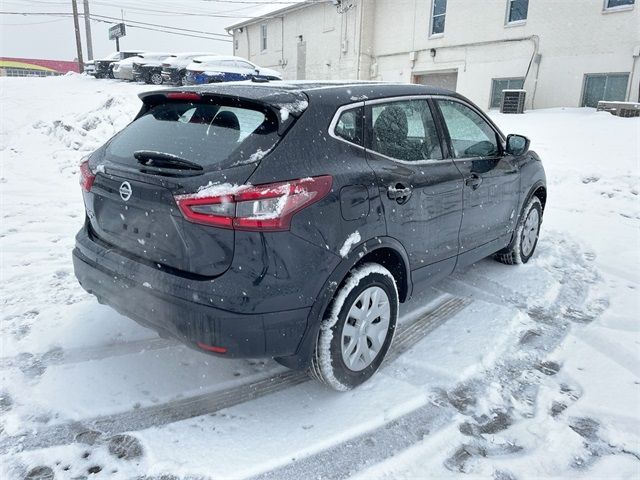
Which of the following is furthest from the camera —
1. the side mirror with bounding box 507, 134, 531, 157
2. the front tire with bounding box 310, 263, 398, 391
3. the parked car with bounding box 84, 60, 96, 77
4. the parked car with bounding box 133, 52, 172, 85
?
the parked car with bounding box 84, 60, 96, 77

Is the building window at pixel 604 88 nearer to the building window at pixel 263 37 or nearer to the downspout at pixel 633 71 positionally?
the downspout at pixel 633 71

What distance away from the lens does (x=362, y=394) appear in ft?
9.15

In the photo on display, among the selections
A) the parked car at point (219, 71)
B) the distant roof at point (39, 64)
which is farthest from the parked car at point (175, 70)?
the distant roof at point (39, 64)

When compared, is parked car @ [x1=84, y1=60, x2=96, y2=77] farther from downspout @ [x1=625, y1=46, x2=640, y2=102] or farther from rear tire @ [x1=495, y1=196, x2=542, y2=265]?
rear tire @ [x1=495, y1=196, x2=542, y2=265]

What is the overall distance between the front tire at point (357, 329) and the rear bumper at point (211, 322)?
0.73ft

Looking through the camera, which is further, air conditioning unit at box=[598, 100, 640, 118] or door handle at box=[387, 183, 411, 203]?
air conditioning unit at box=[598, 100, 640, 118]

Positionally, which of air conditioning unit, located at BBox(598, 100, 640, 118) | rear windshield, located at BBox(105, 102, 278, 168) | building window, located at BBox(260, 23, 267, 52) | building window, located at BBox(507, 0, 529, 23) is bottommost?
rear windshield, located at BBox(105, 102, 278, 168)

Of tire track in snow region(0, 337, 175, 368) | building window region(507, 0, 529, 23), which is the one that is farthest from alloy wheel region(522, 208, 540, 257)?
building window region(507, 0, 529, 23)

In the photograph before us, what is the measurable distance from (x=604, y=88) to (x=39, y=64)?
63.9 m

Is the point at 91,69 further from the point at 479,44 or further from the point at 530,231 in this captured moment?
the point at 530,231

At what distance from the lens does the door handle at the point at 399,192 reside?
279cm

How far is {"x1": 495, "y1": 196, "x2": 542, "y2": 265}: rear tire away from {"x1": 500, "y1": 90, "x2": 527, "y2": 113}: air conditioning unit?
1098 cm

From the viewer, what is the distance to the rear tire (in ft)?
15.2

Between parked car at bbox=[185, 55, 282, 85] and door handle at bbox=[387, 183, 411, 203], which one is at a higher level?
parked car at bbox=[185, 55, 282, 85]
